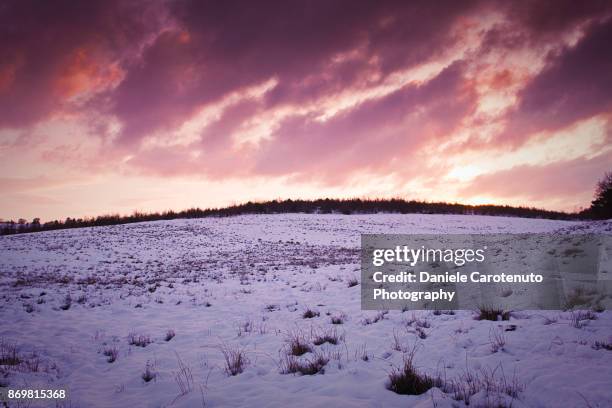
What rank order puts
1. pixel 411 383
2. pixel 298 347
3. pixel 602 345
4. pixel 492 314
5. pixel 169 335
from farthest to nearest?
pixel 169 335 < pixel 492 314 < pixel 298 347 < pixel 602 345 < pixel 411 383

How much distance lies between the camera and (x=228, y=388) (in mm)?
5000

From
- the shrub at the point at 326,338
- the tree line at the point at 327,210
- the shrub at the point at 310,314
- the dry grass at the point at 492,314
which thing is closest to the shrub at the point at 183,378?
the shrub at the point at 326,338

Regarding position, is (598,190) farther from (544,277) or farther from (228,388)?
(228,388)

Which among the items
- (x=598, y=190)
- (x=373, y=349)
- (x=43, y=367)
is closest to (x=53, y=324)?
(x=43, y=367)

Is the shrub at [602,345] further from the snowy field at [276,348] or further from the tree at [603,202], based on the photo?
the tree at [603,202]

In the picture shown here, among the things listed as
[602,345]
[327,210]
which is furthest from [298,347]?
[327,210]

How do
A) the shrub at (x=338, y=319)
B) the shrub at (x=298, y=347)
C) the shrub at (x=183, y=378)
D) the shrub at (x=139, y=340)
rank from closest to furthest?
the shrub at (x=183, y=378)
the shrub at (x=298, y=347)
the shrub at (x=139, y=340)
the shrub at (x=338, y=319)

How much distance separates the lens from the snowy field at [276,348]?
A: 14.8 feet

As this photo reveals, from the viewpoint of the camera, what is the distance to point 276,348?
21.8 ft

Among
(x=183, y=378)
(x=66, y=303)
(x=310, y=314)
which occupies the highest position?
(x=310, y=314)

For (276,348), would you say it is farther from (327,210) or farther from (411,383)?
(327,210)

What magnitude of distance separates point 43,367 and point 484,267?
1143 cm

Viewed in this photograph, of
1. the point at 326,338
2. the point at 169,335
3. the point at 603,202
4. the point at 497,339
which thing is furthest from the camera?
the point at 603,202

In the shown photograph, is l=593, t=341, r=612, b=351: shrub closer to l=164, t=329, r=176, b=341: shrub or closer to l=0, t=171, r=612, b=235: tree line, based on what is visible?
l=164, t=329, r=176, b=341: shrub
